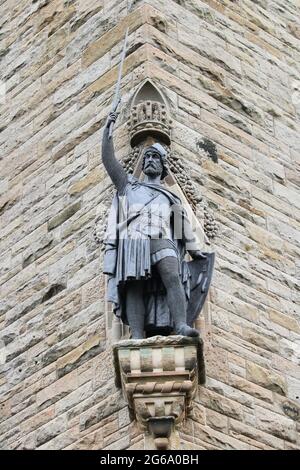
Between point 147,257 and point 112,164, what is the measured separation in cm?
93

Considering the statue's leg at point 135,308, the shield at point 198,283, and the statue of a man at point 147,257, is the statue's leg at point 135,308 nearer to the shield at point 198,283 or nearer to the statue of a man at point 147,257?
the statue of a man at point 147,257

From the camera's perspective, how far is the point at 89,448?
947cm

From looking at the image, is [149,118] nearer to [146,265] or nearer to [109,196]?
[109,196]

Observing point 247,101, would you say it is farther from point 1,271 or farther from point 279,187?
point 1,271

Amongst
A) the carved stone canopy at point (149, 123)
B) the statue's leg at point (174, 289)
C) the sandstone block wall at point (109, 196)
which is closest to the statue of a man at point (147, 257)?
the statue's leg at point (174, 289)

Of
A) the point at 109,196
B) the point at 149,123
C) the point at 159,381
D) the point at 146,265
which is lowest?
the point at 159,381

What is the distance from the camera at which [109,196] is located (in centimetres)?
1059

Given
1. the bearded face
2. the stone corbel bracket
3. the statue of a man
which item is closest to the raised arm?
the statue of a man

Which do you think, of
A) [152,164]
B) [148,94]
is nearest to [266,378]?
[152,164]

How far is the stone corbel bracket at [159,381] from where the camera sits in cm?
895

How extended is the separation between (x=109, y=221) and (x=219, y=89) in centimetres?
241

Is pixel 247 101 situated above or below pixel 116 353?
above

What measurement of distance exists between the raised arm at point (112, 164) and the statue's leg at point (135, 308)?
900mm
